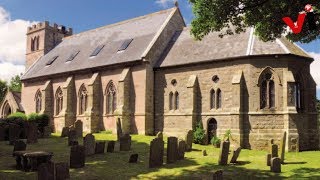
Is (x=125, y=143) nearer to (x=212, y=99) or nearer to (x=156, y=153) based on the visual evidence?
(x=156, y=153)

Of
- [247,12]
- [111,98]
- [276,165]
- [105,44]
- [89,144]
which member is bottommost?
[276,165]

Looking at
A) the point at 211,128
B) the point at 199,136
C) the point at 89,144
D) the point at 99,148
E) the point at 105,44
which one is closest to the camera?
the point at 89,144

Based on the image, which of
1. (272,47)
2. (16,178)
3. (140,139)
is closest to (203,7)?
(16,178)

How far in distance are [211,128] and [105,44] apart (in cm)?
1649

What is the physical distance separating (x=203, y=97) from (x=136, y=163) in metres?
13.0

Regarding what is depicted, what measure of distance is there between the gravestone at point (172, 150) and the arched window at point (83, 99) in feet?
67.7

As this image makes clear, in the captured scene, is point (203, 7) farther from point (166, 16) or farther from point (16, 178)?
point (166, 16)

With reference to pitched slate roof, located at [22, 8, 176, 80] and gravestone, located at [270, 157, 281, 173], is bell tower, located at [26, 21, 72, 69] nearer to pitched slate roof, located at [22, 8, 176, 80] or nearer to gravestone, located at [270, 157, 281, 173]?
pitched slate roof, located at [22, 8, 176, 80]

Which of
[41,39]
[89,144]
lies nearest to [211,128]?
[89,144]

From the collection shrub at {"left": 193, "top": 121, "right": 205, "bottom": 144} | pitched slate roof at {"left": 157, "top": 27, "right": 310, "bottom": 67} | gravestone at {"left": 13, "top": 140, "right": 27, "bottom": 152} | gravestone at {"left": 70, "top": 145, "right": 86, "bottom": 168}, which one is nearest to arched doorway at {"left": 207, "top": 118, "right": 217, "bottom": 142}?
shrub at {"left": 193, "top": 121, "right": 205, "bottom": 144}

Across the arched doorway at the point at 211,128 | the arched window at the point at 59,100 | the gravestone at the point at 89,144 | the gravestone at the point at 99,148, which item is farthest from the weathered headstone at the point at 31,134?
the arched window at the point at 59,100

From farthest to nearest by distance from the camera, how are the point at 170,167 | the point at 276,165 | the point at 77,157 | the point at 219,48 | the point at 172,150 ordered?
the point at 219,48 < the point at 172,150 < the point at 170,167 < the point at 276,165 < the point at 77,157

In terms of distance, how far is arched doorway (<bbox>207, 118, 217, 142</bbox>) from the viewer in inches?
1192

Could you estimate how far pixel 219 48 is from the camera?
31.6m
